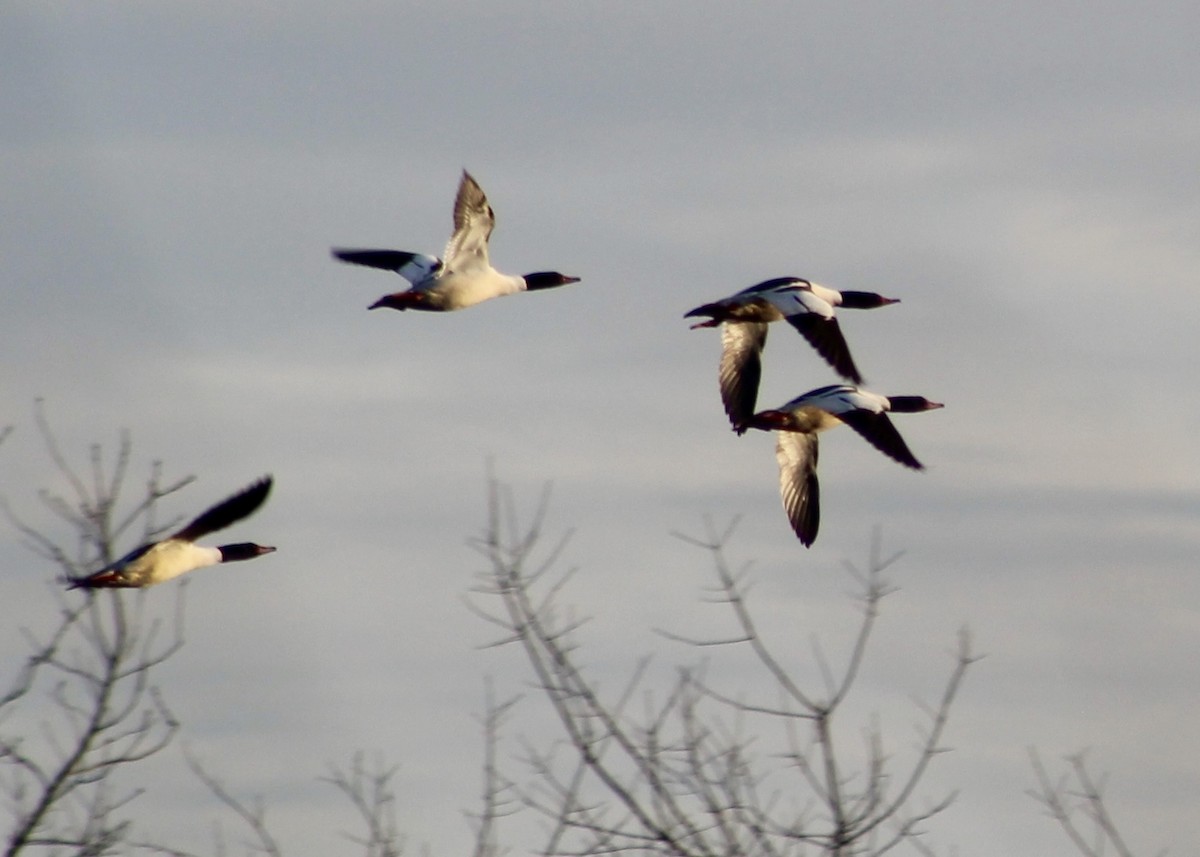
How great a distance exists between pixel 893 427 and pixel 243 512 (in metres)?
5.55

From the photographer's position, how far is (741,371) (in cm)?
1752

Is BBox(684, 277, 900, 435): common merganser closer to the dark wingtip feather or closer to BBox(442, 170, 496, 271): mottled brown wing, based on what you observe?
BBox(442, 170, 496, 271): mottled brown wing

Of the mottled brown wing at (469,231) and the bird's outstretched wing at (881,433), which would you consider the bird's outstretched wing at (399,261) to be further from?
the bird's outstretched wing at (881,433)

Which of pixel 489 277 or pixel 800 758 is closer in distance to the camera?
pixel 800 758

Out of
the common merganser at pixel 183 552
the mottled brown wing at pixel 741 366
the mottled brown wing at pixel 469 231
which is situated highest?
the mottled brown wing at pixel 469 231

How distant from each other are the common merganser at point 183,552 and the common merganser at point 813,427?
4.61 m

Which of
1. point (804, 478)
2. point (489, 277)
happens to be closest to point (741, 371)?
point (804, 478)

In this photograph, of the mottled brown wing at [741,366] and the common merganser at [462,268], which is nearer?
the common merganser at [462,268]

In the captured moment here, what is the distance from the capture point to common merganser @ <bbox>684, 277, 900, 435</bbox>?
1512 cm

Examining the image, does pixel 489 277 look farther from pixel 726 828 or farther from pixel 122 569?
pixel 726 828

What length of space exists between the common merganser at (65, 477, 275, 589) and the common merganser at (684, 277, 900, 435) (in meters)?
4.79

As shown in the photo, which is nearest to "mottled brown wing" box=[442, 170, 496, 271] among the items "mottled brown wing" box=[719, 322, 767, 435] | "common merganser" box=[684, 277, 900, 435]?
"common merganser" box=[684, 277, 900, 435]

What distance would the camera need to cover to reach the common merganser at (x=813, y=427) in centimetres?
1514

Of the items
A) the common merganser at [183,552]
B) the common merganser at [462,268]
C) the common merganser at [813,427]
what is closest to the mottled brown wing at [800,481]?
the common merganser at [813,427]
